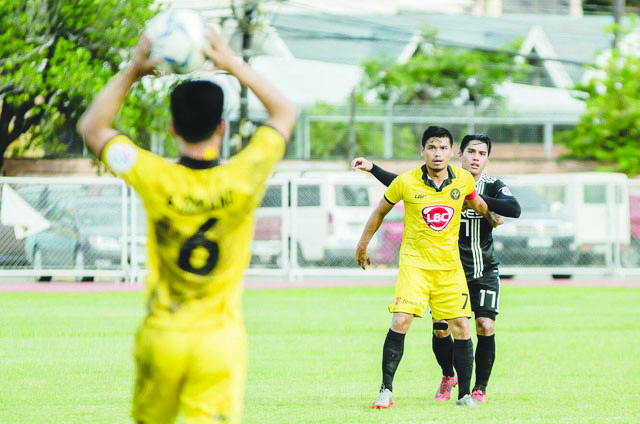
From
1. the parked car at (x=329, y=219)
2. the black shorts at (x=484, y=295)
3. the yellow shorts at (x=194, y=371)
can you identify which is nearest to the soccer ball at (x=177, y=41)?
the yellow shorts at (x=194, y=371)

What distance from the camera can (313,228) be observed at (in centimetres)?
2344

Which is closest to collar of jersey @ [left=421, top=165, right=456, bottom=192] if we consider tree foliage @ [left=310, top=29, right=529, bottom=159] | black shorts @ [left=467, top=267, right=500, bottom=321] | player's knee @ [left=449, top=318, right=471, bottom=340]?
black shorts @ [left=467, top=267, right=500, bottom=321]

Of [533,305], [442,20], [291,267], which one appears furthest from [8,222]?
[442,20]

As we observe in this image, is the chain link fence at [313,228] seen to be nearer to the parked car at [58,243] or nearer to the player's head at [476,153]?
the parked car at [58,243]

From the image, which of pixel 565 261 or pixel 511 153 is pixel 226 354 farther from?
pixel 511 153

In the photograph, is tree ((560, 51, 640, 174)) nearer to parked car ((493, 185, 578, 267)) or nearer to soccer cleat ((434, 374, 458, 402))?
parked car ((493, 185, 578, 267))

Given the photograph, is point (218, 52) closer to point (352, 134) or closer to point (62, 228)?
point (62, 228)

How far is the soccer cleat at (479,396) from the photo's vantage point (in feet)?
27.6

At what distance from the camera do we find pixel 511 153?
37.7m

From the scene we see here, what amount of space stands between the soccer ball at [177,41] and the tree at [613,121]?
32.8 meters

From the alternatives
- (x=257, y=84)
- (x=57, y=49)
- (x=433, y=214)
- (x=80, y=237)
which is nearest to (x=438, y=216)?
(x=433, y=214)

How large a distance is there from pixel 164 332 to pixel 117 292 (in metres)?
16.6

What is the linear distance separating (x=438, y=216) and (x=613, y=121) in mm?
29418

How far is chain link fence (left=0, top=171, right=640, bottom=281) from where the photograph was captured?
22.3 m
